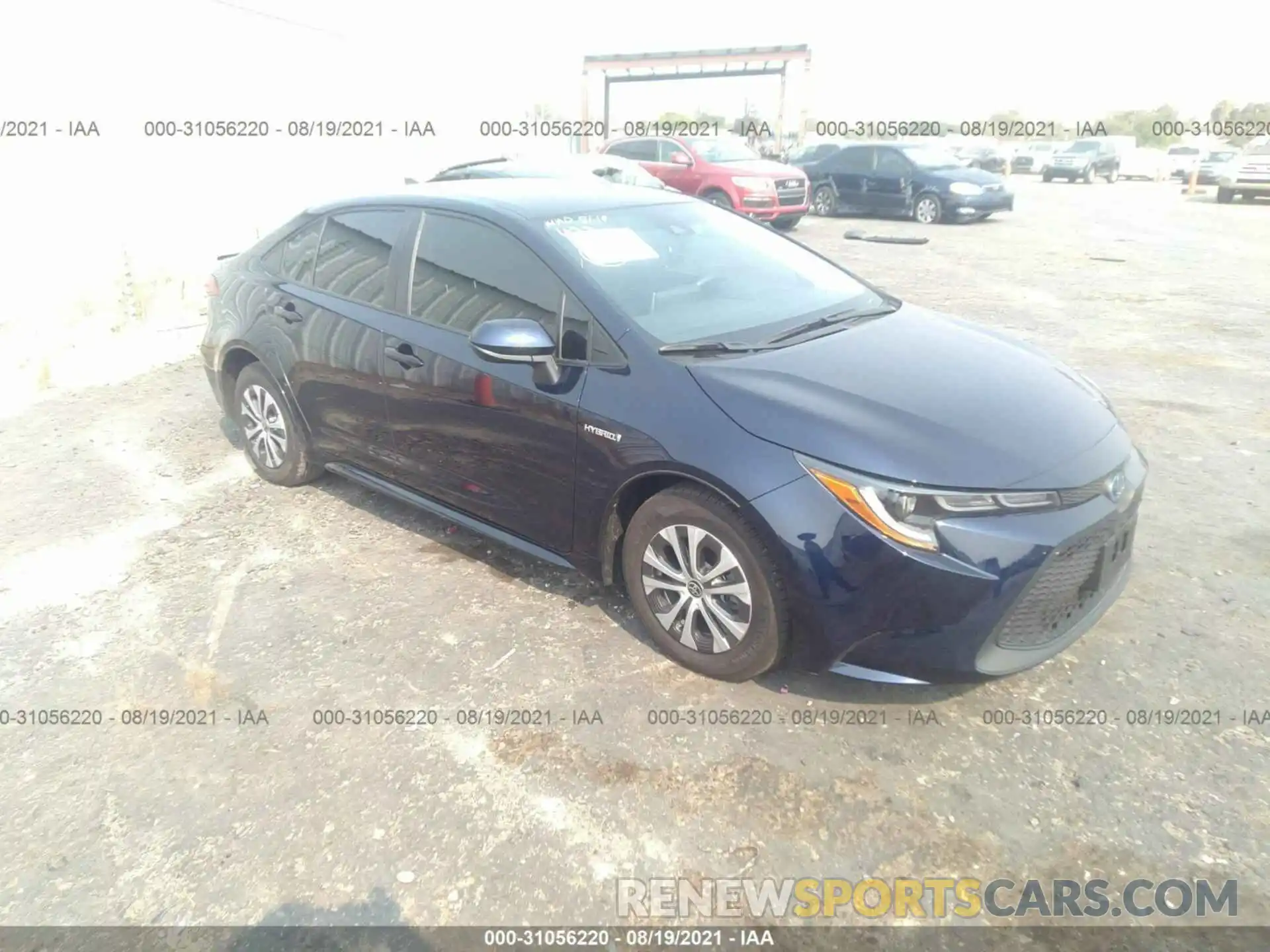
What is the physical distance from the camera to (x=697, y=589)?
302 centimetres

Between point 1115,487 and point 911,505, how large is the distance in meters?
0.81

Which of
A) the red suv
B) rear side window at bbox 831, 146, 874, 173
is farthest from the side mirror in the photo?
rear side window at bbox 831, 146, 874, 173

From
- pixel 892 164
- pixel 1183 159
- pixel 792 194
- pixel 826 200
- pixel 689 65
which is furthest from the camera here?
pixel 1183 159

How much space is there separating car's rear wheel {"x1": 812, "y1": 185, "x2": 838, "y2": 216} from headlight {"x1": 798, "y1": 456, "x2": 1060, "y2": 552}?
16.9 metres

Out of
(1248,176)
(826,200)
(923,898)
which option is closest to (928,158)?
(826,200)

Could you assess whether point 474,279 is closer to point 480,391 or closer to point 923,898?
point 480,391

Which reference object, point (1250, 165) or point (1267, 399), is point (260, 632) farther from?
point (1250, 165)

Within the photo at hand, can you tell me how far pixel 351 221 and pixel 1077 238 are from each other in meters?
13.8

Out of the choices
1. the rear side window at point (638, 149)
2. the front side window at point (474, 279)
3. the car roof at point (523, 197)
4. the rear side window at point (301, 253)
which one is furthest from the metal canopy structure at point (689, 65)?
the front side window at point (474, 279)

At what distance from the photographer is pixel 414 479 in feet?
13.0

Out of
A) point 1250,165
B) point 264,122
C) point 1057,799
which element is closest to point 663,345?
point 1057,799

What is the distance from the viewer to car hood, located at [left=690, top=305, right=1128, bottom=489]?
2674 mm

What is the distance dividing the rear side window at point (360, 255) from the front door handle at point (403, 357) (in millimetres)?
221

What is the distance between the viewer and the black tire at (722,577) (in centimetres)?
279
